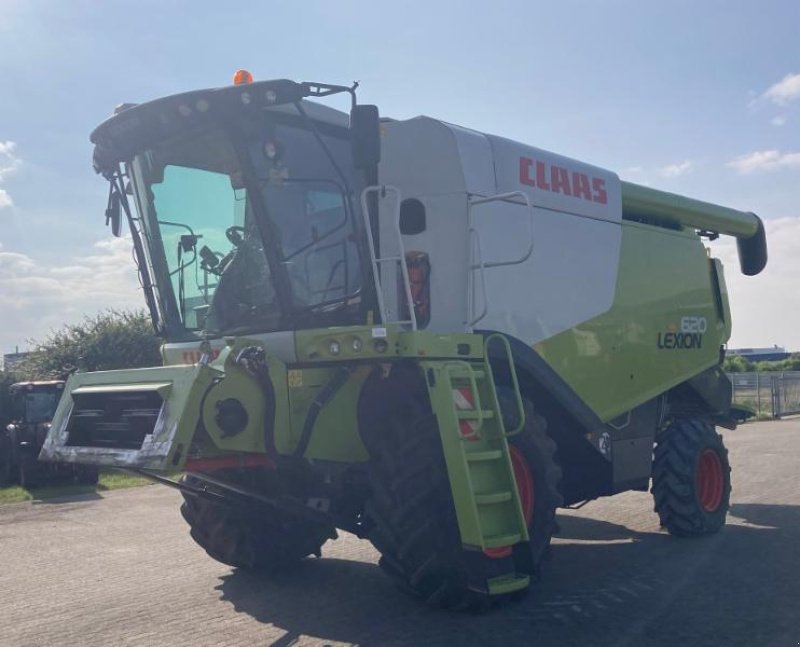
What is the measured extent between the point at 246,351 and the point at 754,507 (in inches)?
268

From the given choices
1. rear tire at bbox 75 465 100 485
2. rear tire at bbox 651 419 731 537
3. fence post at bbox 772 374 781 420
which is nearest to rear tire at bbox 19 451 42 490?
rear tire at bbox 75 465 100 485

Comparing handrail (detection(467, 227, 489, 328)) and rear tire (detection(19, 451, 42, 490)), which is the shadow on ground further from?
rear tire (detection(19, 451, 42, 490))

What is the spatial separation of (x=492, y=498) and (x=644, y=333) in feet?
11.6

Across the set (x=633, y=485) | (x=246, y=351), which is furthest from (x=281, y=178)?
(x=633, y=485)

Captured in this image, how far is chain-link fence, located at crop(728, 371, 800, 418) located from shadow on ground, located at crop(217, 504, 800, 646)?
21764 mm

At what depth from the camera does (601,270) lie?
7.83 meters

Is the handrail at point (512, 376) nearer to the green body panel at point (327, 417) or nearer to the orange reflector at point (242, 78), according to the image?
the green body panel at point (327, 417)

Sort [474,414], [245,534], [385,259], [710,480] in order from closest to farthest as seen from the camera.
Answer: [474,414]
[385,259]
[245,534]
[710,480]

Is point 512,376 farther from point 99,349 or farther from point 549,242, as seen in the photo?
point 99,349

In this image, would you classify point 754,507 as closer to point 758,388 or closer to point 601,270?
point 601,270

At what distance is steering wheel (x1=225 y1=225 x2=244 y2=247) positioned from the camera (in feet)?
20.2

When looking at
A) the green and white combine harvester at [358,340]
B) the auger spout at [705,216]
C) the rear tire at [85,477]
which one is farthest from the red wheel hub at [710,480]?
the rear tire at [85,477]

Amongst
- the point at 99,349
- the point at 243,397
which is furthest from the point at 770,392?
the point at 243,397

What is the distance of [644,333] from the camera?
8305 millimetres
